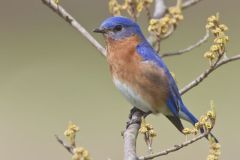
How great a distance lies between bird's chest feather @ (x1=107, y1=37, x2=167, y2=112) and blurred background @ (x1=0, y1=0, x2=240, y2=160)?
3504mm

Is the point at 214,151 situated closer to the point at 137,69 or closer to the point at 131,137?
the point at 131,137

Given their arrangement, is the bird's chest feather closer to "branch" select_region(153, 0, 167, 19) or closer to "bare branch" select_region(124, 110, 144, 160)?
"bare branch" select_region(124, 110, 144, 160)

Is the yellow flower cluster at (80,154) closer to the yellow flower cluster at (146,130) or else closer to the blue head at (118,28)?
the yellow flower cluster at (146,130)

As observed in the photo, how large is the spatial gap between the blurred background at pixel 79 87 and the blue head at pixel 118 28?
11.7 feet

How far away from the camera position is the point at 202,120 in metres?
4.46

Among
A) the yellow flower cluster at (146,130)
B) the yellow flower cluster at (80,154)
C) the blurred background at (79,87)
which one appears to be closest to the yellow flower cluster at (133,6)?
the yellow flower cluster at (146,130)

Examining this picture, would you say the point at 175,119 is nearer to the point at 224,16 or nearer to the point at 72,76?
the point at 72,76

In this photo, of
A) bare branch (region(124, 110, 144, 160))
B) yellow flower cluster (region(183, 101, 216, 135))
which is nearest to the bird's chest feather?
bare branch (region(124, 110, 144, 160))

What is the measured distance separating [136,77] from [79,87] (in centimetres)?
599

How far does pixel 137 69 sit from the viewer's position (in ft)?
18.9

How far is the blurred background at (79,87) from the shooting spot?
984 centimetres

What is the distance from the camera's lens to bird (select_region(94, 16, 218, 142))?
226 inches

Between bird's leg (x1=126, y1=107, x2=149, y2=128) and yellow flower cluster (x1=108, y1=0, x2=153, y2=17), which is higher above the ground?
yellow flower cluster (x1=108, y1=0, x2=153, y2=17)

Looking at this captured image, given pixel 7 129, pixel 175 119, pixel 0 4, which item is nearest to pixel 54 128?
pixel 7 129
